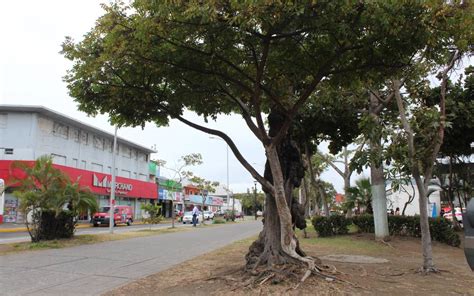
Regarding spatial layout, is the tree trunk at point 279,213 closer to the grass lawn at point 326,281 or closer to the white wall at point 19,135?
the grass lawn at point 326,281

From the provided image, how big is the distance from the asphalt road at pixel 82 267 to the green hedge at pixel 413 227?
8.24m

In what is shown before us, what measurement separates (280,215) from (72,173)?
106 feet

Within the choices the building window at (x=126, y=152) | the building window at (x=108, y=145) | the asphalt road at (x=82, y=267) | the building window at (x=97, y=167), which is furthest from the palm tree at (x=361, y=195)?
the building window at (x=126, y=152)

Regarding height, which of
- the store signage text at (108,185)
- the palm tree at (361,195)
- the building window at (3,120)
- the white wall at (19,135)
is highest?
the building window at (3,120)

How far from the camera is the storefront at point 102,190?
3519 centimetres

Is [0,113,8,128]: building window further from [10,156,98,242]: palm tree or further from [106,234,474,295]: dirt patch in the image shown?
[106,234,474,295]: dirt patch

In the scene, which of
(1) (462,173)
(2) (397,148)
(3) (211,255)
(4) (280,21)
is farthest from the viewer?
(1) (462,173)

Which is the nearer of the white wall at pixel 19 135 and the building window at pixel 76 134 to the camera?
the white wall at pixel 19 135

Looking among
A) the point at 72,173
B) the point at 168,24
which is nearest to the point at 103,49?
the point at 168,24

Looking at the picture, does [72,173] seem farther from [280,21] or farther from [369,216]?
[280,21]

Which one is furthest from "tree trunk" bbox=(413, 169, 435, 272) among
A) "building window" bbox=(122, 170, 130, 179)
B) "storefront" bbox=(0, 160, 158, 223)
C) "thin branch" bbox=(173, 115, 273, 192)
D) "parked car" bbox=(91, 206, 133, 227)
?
"building window" bbox=(122, 170, 130, 179)

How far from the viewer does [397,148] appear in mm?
11375

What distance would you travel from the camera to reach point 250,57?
9875 mm

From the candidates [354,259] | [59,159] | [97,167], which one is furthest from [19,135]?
[354,259]
